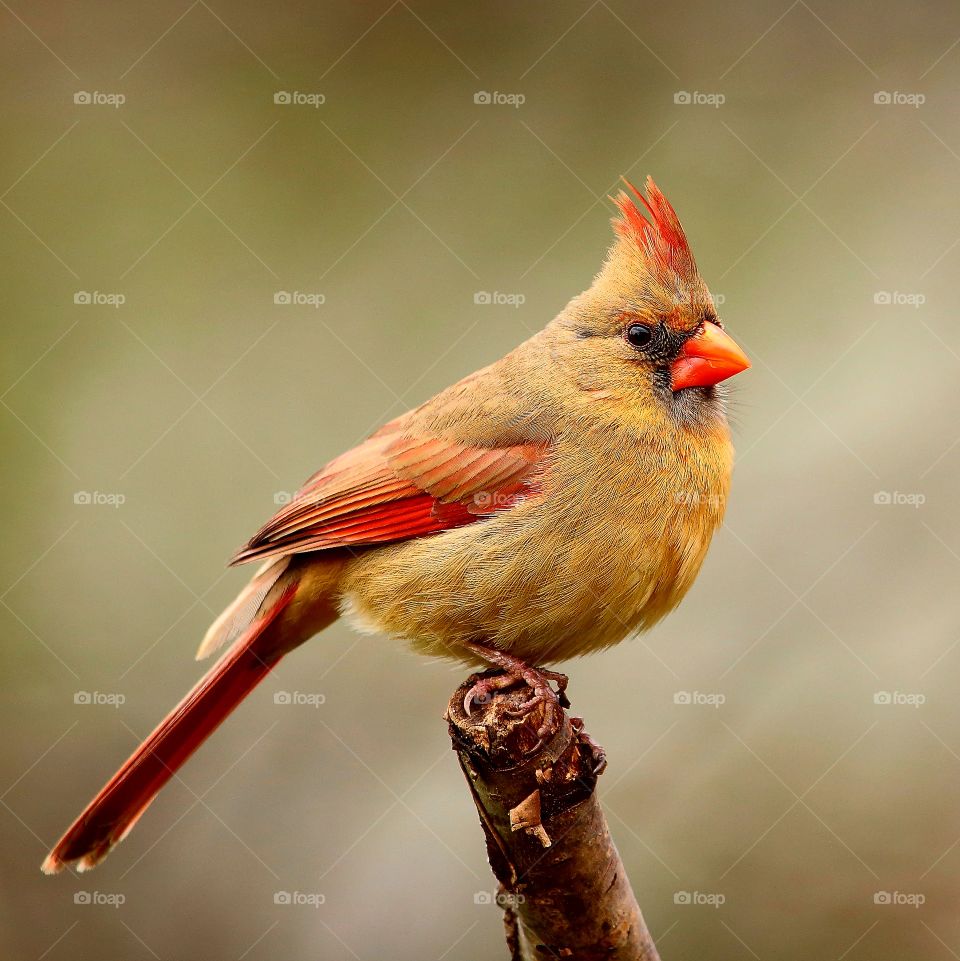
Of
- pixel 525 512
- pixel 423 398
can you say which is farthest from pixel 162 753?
pixel 423 398

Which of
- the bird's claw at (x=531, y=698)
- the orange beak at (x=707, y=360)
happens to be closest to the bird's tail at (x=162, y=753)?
the bird's claw at (x=531, y=698)

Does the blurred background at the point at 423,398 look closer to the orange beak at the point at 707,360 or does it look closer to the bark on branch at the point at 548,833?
the orange beak at the point at 707,360

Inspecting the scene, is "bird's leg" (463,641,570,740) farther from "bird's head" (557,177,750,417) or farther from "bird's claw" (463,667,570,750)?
"bird's head" (557,177,750,417)

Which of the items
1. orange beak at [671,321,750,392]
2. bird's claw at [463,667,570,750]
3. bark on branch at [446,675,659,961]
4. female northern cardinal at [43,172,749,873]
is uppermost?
orange beak at [671,321,750,392]

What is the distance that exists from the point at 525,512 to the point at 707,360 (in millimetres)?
764

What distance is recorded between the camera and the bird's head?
3504 mm

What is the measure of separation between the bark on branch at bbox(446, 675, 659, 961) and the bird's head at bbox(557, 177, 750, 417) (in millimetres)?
1150

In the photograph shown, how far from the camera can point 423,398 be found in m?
5.06

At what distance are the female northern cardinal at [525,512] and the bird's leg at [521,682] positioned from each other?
1cm

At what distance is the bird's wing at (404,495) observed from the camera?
3.42 metres

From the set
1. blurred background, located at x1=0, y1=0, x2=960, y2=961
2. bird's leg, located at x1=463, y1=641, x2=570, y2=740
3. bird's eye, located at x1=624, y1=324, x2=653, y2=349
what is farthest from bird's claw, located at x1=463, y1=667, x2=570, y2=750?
blurred background, located at x1=0, y1=0, x2=960, y2=961

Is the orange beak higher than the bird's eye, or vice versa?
the bird's eye

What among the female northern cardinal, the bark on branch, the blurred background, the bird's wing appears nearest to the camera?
the bark on branch

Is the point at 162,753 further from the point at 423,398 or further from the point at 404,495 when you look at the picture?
the point at 423,398
